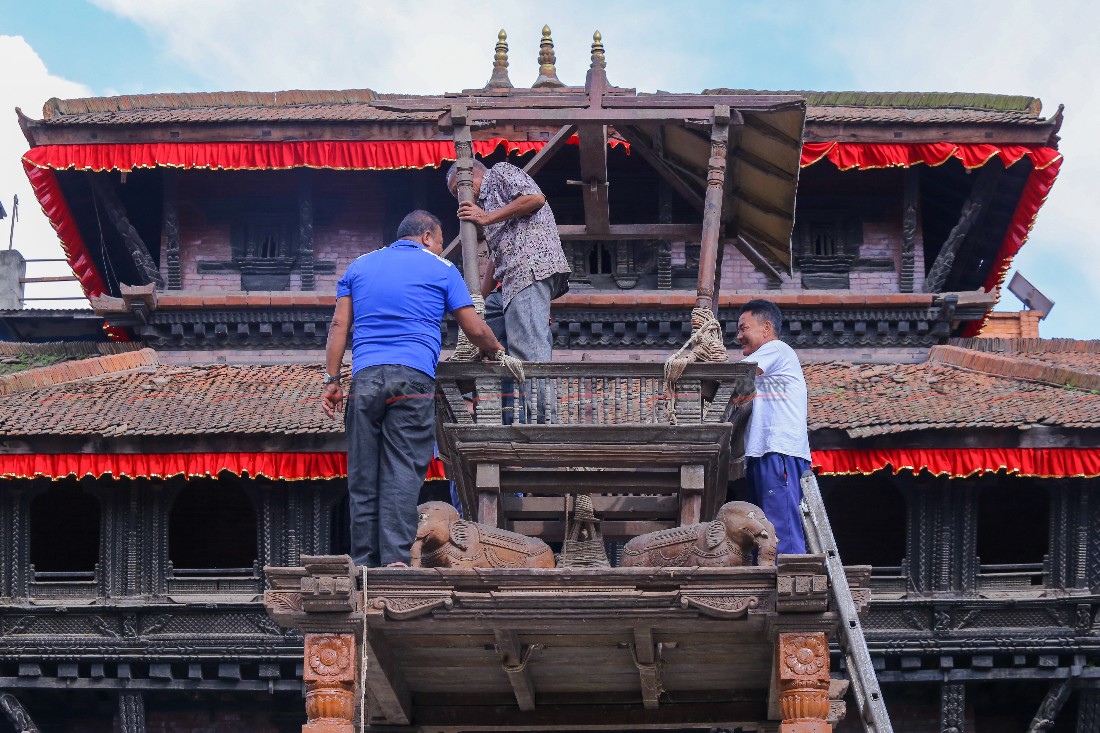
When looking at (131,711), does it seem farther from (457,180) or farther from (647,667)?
→ (647,667)

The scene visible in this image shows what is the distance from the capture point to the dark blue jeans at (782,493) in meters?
11.3

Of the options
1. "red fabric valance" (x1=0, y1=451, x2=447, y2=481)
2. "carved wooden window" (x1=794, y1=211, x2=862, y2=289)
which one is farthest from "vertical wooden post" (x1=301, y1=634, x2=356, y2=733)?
"carved wooden window" (x1=794, y1=211, x2=862, y2=289)

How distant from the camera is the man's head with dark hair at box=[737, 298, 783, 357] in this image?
12.0m

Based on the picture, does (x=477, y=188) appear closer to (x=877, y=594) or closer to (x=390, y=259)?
(x=390, y=259)

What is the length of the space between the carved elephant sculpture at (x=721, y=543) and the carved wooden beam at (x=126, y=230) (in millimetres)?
12451

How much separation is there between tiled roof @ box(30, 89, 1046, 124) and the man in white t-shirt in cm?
968

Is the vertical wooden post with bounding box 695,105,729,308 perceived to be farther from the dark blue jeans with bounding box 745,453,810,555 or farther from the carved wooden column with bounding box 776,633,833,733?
the carved wooden column with bounding box 776,633,833,733

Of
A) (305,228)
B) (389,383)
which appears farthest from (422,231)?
(305,228)

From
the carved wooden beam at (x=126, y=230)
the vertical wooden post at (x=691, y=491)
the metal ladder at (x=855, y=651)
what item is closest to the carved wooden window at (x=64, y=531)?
the carved wooden beam at (x=126, y=230)

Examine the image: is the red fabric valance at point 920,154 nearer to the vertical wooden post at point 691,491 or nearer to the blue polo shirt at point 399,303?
the vertical wooden post at point 691,491

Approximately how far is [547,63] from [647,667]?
48.3ft

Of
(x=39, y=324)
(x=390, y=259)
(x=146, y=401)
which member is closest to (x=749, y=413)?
(x=390, y=259)

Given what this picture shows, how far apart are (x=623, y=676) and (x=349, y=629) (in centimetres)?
211

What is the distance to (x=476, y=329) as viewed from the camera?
37.5 ft
